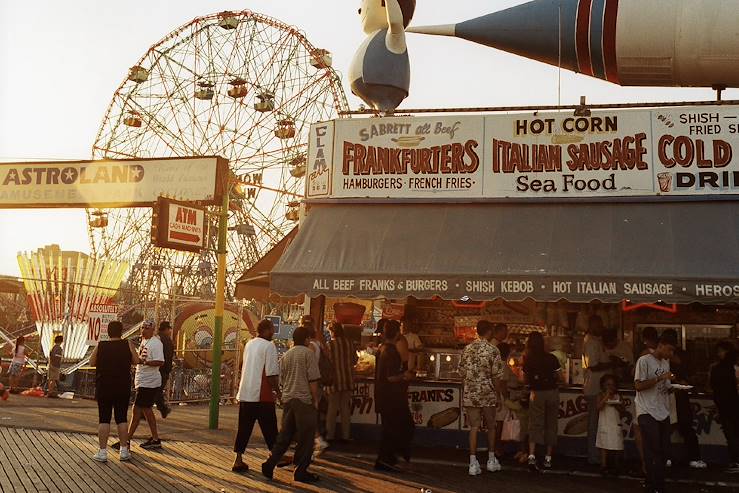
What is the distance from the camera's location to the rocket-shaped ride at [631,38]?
454 inches

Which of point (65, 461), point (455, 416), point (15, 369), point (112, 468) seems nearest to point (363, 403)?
point (455, 416)

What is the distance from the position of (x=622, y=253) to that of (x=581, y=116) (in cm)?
241

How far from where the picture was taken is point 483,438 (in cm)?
1110

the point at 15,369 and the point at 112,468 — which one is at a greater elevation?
the point at 15,369

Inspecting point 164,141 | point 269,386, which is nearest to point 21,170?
point 269,386

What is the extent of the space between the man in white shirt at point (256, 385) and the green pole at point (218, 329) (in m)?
4.06

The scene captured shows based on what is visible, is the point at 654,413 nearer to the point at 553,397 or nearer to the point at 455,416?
the point at 553,397

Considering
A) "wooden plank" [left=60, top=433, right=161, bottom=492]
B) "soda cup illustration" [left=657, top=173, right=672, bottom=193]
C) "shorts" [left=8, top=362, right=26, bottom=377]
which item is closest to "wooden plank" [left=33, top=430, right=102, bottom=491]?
"wooden plank" [left=60, top=433, right=161, bottom=492]

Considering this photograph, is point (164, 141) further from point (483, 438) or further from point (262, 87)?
point (483, 438)

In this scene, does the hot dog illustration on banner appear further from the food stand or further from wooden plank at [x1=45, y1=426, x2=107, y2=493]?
wooden plank at [x1=45, y1=426, x2=107, y2=493]

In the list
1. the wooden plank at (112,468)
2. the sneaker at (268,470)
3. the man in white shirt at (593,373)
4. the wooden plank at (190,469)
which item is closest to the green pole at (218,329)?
the wooden plank at (190,469)

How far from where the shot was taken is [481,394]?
933cm

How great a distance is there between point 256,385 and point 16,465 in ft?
9.73

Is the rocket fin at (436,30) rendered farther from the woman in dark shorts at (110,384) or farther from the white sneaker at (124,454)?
the white sneaker at (124,454)
